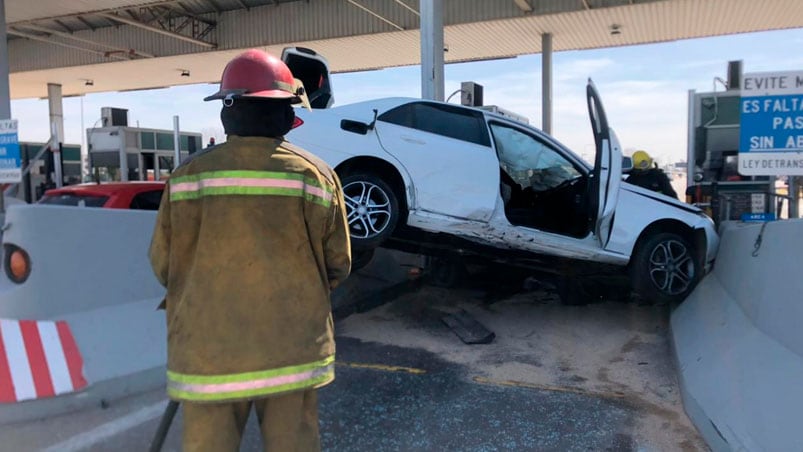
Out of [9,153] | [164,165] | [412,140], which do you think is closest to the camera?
[412,140]

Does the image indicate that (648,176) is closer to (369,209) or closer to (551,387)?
(551,387)

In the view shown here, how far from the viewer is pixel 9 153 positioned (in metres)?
8.50

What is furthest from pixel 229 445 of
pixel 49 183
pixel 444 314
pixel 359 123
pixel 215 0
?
pixel 215 0

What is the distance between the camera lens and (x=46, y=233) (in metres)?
3.82

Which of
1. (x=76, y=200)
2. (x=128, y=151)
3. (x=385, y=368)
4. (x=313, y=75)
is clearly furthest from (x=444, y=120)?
(x=128, y=151)

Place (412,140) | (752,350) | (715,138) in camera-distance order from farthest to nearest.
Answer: (715,138), (412,140), (752,350)

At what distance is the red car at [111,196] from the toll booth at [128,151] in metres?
8.03

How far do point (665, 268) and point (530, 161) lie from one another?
170 centimetres

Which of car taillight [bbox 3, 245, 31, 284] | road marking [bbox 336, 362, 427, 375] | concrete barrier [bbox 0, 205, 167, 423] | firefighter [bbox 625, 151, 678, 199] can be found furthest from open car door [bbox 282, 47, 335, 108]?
firefighter [bbox 625, 151, 678, 199]

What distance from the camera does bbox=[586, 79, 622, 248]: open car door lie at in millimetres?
5574

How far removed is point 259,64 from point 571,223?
14.4 ft

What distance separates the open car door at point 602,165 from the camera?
5.57 m

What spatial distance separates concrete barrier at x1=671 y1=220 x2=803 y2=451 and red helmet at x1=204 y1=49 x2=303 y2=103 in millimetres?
2658

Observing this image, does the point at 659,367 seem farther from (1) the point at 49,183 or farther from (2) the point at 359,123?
(1) the point at 49,183
